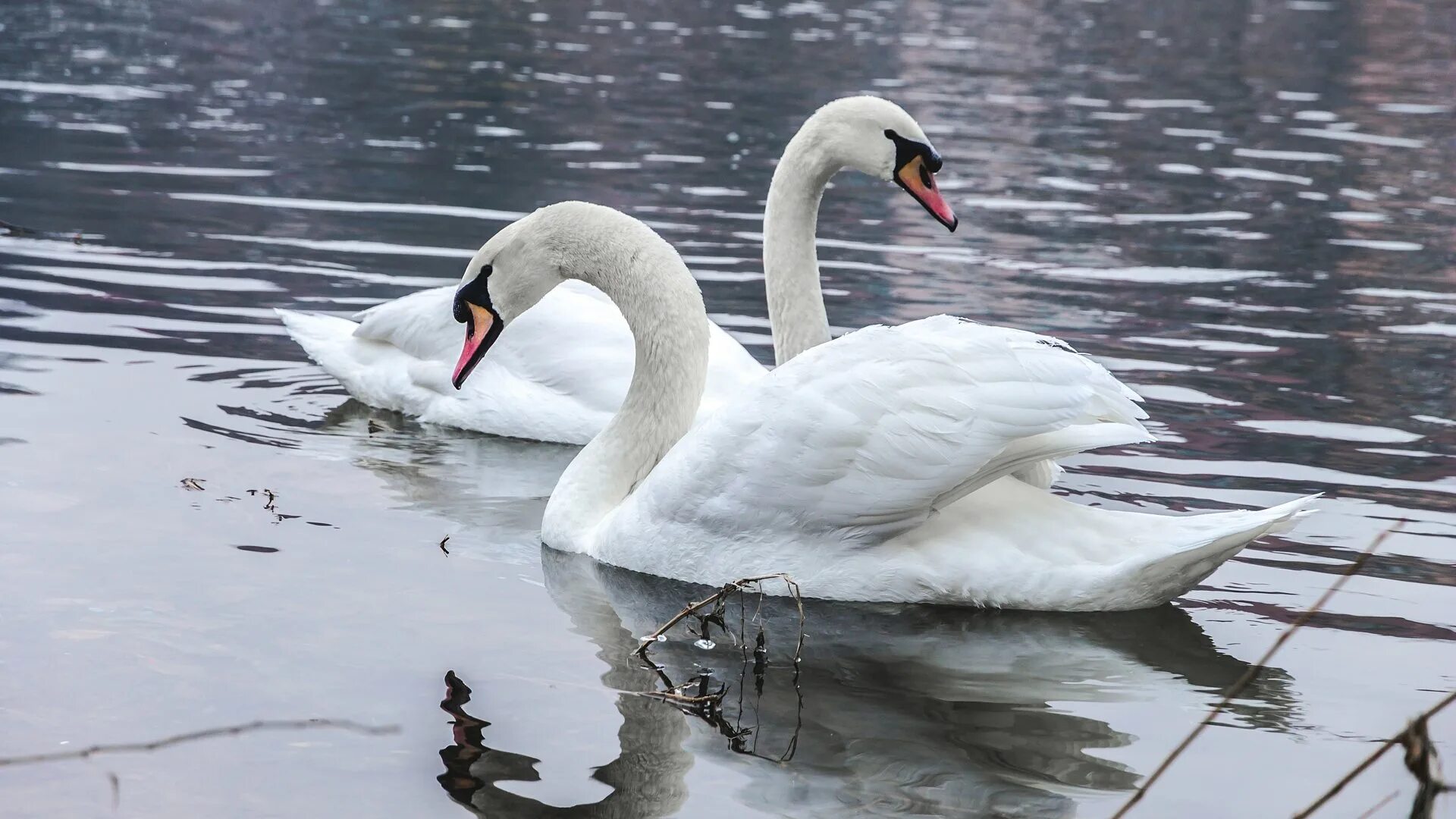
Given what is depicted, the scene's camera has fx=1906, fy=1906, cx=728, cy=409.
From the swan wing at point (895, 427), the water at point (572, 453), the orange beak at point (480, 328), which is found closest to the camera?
the water at point (572, 453)

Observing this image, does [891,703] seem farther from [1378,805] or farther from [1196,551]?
[1378,805]

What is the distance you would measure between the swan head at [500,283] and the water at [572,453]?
2.52 ft

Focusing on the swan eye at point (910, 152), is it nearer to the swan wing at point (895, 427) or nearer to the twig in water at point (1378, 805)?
the swan wing at point (895, 427)

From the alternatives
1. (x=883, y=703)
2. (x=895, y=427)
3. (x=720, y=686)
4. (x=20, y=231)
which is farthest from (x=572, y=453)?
(x=20, y=231)

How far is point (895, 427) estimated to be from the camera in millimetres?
6207

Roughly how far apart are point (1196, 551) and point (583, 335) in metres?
3.81

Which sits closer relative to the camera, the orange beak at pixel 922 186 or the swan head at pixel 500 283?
the swan head at pixel 500 283

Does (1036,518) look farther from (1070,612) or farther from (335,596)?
(335,596)

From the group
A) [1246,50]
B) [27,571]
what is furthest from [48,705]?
[1246,50]

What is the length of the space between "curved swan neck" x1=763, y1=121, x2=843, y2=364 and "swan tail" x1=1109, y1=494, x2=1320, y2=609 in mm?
2544

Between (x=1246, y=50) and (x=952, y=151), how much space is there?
15.6m

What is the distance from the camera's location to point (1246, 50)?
108ft

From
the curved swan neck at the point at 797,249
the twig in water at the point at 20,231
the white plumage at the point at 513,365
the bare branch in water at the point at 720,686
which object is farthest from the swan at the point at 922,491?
the twig in water at the point at 20,231

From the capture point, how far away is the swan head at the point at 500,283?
7.32 meters
